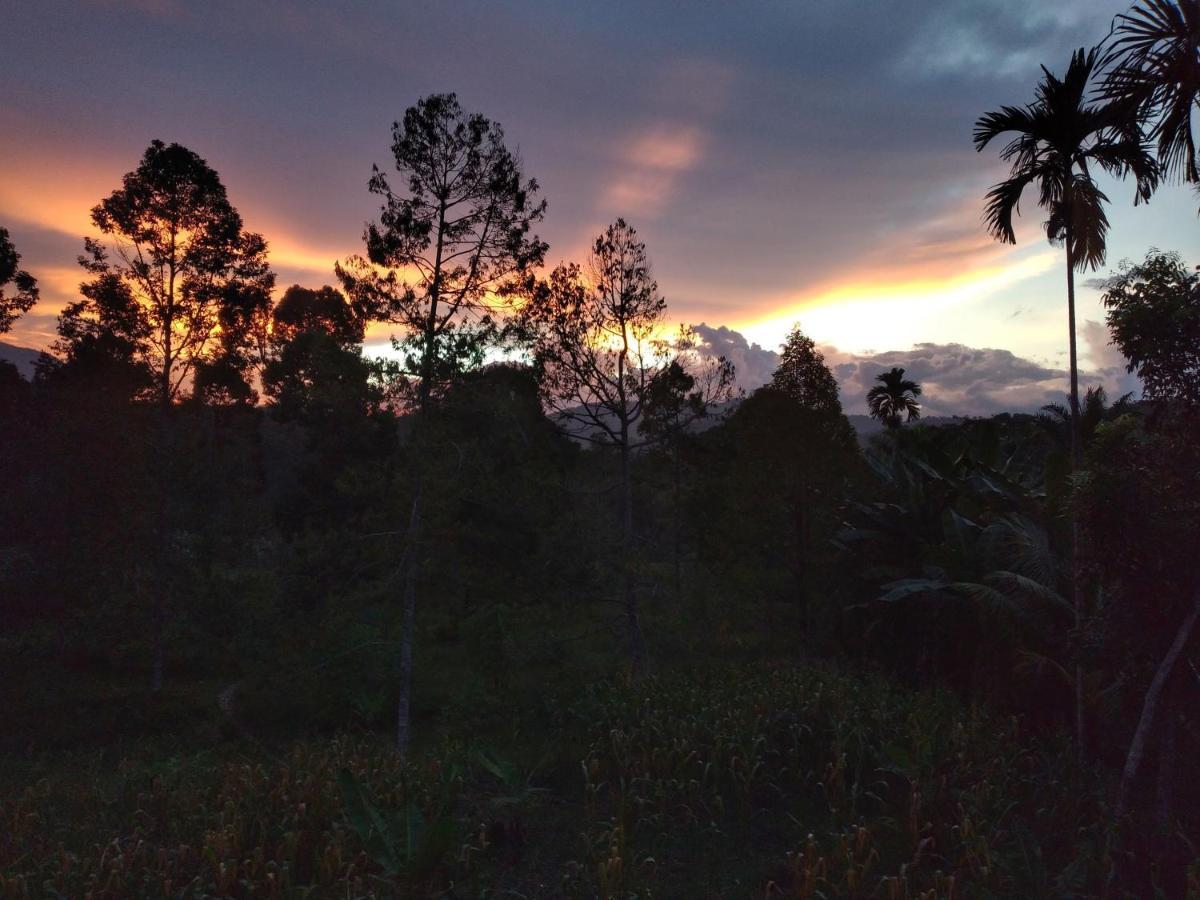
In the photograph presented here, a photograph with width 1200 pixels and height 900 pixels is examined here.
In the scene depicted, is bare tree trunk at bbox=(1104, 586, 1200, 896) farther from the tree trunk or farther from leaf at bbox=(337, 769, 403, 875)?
leaf at bbox=(337, 769, 403, 875)

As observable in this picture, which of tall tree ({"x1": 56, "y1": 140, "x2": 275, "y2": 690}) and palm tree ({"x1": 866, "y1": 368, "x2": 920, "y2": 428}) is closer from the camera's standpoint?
tall tree ({"x1": 56, "y1": 140, "x2": 275, "y2": 690})

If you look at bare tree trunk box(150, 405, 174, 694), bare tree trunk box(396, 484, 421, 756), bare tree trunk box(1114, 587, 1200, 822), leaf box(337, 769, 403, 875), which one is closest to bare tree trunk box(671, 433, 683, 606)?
bare tree trunk box(396, 484, 421, 756)

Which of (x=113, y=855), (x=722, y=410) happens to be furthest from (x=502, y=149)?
(x=113, y=855)

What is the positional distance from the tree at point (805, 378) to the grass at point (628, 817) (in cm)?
1154

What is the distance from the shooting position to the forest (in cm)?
739

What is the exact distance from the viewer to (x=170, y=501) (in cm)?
2223

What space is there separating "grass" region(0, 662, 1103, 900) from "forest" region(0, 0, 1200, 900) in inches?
2.3

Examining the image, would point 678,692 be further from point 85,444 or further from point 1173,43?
point 85,444

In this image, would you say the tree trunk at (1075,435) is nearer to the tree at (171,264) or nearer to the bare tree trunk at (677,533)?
the bare tree trunk at (677,533)

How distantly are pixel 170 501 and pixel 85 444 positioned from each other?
2.86 metres

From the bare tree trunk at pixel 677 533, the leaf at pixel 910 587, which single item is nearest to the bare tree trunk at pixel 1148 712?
the leaf at pixel 910 587

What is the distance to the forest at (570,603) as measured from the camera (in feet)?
24.3

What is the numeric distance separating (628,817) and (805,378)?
1595 cm

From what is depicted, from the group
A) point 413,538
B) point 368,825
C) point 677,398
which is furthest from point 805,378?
point 368,825
